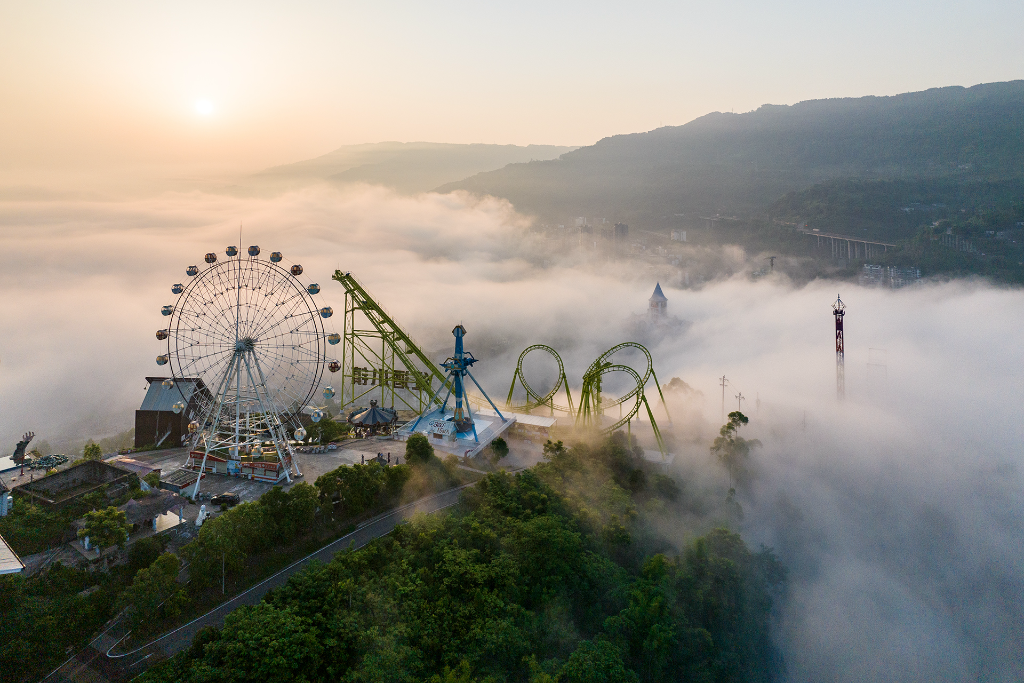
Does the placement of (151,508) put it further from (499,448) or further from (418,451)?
(499,448)

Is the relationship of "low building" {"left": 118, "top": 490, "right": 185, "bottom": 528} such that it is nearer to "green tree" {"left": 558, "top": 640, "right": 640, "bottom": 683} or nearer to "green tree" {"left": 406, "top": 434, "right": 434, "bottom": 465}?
"green tree" {"left": 406, "top": 434, "right": 434, "bottom": 465}

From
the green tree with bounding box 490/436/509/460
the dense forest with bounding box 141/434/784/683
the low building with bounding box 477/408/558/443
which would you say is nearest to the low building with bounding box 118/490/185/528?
the dense forest with bounding box 141/434/784/683

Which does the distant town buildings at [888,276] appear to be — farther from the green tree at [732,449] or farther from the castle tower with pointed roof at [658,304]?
the green tree at [732,449]

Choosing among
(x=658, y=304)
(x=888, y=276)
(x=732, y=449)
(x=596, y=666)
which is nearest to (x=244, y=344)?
(x=596, y=666)

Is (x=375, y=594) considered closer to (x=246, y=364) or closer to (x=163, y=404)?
(x=246, y=364)

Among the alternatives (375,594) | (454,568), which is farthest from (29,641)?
(454,568)

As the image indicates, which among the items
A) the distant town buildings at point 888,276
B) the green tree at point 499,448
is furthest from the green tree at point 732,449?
the distant town buildings at point 888,276
